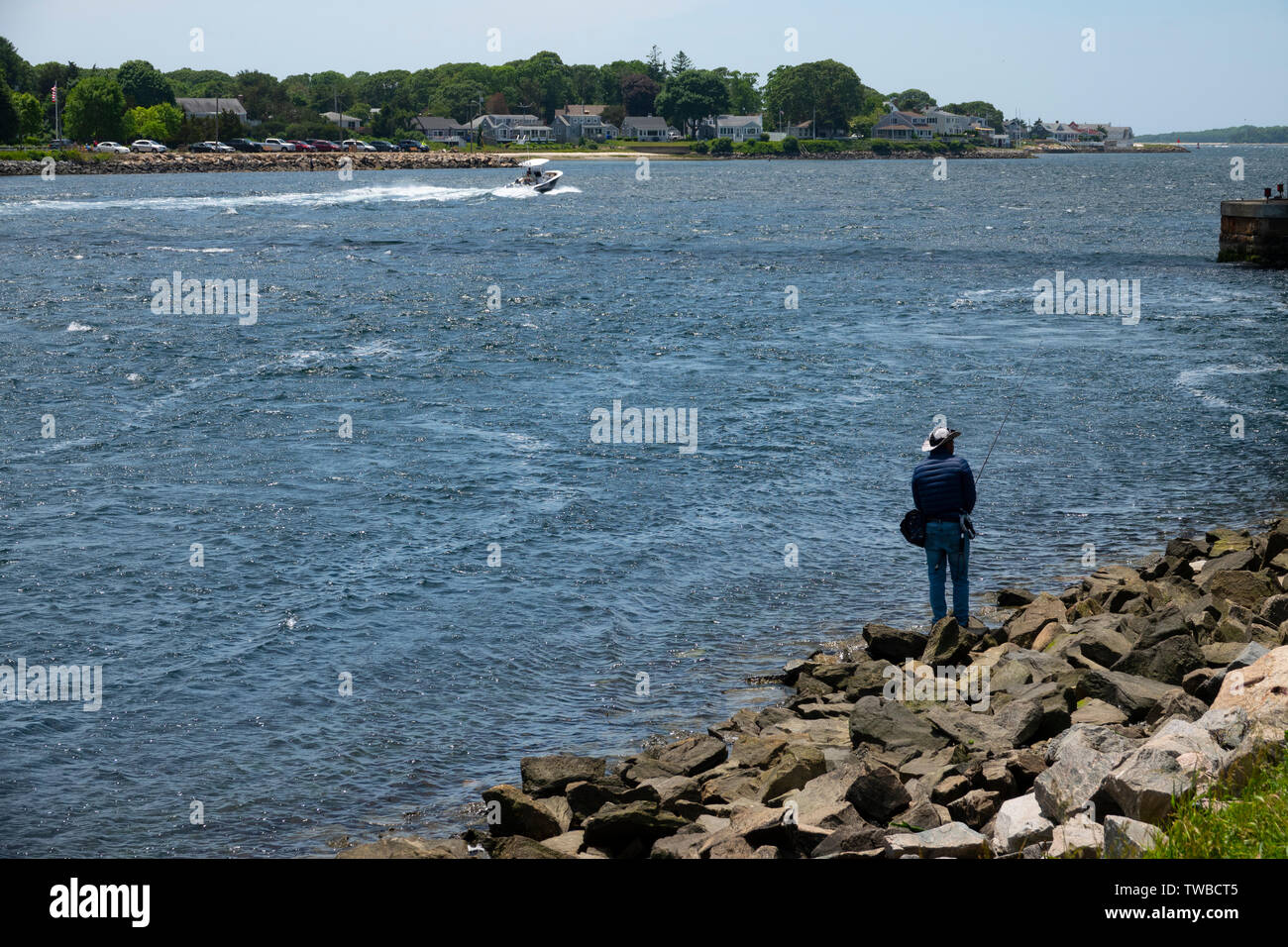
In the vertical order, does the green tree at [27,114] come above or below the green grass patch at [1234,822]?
above

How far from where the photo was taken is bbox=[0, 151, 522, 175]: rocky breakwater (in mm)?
136000

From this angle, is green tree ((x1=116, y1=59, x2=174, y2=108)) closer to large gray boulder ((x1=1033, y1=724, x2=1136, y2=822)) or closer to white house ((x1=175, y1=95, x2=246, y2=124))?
white house ((x1=175, y1=95, x2=246, y2=124))

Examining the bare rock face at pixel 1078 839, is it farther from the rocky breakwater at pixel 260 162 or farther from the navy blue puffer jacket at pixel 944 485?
the rocky breakwater at pixel 260 162

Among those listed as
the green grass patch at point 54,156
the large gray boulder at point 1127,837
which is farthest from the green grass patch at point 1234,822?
the green grass patch at point 54,156

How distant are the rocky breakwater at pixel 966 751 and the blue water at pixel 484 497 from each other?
46.8 inches

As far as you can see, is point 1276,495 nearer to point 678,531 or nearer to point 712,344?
point 678,531

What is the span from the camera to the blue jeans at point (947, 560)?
13.1m

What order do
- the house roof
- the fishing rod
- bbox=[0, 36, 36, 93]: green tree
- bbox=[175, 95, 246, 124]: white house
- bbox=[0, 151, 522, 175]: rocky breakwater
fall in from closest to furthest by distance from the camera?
the fishing rod
bbox=[0, 151, 522, 175]: rocky breakwater
bbox=[0, 36, 36, 93]: green tree
bbox=[175, 95, 246, 124]: white house
the house roof

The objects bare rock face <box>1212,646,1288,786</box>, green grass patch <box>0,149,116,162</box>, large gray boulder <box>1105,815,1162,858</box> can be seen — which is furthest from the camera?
green grass patch <box>0,149,116,162</box>

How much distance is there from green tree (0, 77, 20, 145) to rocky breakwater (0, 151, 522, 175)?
25.4 feet

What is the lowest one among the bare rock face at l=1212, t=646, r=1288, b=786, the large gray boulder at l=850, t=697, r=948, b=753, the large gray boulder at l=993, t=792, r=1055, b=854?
the large gray boulder at l=850, t=697, r=948, b=753

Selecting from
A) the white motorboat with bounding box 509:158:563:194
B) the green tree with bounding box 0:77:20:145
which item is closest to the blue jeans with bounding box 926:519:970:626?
the white motorboat with bounding box 509:158:563:194

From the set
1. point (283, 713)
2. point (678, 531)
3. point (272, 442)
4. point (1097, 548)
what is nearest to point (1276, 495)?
point (1097, 548)

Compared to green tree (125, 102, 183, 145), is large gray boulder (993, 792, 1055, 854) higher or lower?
lower
